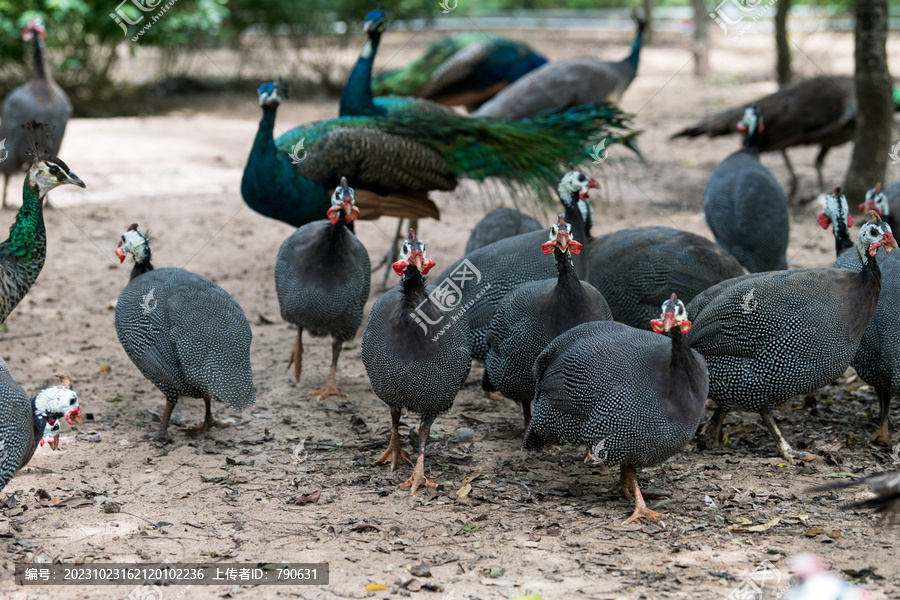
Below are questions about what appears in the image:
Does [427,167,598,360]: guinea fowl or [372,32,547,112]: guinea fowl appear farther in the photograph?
[372,32,547,112]: guinea fowl

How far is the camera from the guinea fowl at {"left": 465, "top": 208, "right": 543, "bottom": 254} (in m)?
6.36

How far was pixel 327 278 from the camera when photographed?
549cm

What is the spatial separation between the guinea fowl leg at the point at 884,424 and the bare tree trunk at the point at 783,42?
7.84m

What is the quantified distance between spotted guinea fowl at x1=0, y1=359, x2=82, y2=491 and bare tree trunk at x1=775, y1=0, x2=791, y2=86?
10.2 metres

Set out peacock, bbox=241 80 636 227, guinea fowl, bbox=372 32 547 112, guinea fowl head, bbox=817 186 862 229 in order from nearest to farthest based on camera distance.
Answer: guinea fowl head, bbox=817 186 862 229, peacock, bbox=241 80 636 227, guinea fowl, bbox=372 32 547 112

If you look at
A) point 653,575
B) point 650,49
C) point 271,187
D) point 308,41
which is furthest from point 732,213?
point 650,49

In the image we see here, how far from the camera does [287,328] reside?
672 centimetres

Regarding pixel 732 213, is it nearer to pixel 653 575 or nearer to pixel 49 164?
pixel 653 575

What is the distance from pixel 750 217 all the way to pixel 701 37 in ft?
34.3

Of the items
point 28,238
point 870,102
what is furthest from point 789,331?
point 870,102

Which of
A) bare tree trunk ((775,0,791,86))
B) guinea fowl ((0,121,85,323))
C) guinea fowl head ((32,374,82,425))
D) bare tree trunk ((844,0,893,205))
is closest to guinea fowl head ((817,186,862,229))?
bare tree trunk ((844,0,893,205))

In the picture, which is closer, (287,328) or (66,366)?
(66,366)

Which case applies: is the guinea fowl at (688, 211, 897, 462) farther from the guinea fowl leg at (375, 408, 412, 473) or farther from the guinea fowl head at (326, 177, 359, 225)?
the guinea fowl head at (326, 177, 359, 225)

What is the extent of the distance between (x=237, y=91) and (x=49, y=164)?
1122 centimetres
